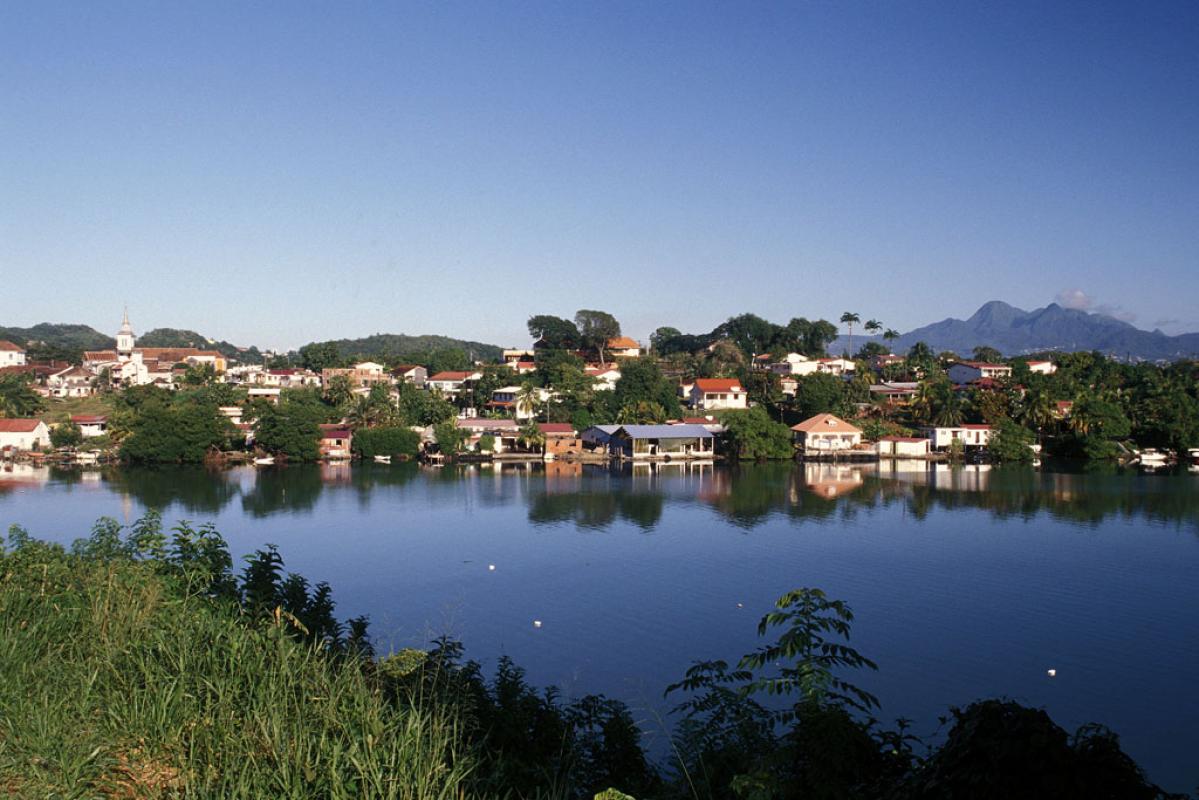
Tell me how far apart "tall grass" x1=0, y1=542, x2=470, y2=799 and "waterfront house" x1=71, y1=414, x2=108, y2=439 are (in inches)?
1310

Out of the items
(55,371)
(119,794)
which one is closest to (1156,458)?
(119,794)

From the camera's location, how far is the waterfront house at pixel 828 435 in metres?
32.2

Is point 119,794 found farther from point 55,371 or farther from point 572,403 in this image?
point 55,371

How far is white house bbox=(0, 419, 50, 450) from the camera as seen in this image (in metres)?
32.3

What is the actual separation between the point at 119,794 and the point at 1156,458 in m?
34.3

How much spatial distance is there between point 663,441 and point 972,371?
19.3 metres

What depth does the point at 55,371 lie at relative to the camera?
155 feet

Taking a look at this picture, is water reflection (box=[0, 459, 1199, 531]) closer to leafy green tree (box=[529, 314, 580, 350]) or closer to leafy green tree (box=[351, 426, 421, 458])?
leafy green tree (box=[351, 426, 421, 458])

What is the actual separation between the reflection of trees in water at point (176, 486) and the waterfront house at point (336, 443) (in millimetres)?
3964

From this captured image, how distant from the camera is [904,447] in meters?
32.7

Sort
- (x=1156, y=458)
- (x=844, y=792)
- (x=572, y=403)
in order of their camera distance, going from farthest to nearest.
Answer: (x=572, y=403)
(x=1156, y=458)
(x=844, y=792)

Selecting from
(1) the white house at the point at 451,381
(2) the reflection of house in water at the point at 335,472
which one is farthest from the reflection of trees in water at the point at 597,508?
(1) the white house at the point at 451,381

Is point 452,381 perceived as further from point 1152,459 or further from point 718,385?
point 1152,459

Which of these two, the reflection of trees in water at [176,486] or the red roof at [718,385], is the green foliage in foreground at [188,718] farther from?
the red roof at [718,385]
